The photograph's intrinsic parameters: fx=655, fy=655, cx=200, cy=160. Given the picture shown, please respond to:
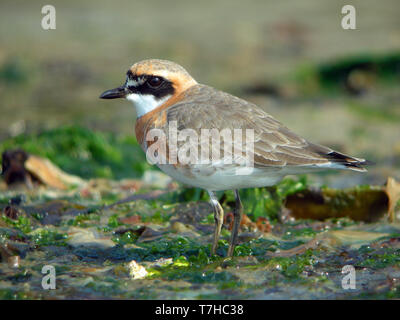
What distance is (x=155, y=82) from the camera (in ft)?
22.2

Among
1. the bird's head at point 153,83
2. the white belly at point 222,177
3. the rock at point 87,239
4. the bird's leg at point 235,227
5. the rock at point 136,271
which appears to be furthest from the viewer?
the bird's head at point 153,83

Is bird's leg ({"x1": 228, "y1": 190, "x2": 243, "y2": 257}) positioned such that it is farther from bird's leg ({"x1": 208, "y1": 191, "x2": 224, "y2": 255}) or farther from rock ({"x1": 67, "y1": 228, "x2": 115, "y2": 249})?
rock ({"x1": 67, "y1": 228, "x2": 115, "y2": 249})

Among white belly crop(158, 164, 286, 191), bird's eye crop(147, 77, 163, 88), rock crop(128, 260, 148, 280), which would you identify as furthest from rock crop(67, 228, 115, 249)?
bird's eye crop(147, 77, 163, 88)

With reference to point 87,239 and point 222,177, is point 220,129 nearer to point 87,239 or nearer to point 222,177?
point 222,177

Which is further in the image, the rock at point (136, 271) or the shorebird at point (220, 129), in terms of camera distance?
the shorebird at point (220, 129)

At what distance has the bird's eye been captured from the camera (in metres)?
6.75

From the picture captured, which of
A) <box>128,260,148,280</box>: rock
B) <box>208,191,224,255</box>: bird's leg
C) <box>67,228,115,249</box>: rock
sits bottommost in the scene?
<box>128,260,148,280</box>: rock

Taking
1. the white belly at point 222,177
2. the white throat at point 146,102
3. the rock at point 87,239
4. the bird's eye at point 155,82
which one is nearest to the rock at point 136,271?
the rock at point 87,239

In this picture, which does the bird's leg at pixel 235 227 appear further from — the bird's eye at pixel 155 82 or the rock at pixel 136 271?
the bird's eye at pixel 155 82

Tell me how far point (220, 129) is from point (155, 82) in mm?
1091

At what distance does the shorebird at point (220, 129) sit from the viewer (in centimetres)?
591
